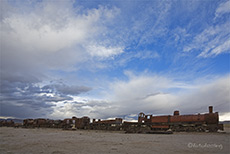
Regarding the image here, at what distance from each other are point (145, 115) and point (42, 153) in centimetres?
2083

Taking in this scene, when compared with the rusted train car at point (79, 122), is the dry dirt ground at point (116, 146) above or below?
above

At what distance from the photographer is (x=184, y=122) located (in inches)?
861

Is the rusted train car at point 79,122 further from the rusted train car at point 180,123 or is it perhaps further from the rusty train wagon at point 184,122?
the rusty train wagon at point 184,122

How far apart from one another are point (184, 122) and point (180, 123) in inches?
20.5

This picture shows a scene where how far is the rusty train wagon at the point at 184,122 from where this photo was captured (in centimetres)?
1998

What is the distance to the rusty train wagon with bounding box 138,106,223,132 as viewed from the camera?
1998cm

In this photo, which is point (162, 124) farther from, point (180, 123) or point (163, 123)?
point (180, 123)

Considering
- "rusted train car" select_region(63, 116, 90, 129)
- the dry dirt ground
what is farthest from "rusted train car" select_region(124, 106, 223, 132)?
"rusted train car" select_region(63, 116, 90, 129)

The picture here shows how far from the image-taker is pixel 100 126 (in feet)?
104

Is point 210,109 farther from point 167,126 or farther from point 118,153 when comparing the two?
point 118,153

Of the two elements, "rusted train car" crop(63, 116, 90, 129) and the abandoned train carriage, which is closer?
the abandoned train carriage

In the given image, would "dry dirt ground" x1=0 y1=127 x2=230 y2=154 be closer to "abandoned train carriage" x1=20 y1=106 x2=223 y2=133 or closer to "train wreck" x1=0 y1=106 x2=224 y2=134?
"train wreck" x1=0 y1=106 x2=224 y2=134

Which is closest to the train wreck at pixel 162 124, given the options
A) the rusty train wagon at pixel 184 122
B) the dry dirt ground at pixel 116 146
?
the rusty train wagon at pixel 184 122

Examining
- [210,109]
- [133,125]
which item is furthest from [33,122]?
[210,109]
